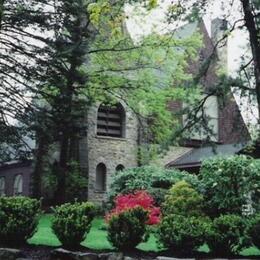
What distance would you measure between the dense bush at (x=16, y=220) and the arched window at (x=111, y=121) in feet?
49.8

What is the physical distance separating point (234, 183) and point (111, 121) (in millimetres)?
12594

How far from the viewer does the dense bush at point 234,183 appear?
14594 mm

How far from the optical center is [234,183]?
14758mm

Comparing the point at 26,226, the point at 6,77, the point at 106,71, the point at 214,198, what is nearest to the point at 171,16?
the point at 26,226

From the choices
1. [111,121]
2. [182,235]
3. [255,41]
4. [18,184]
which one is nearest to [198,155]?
[111,121]

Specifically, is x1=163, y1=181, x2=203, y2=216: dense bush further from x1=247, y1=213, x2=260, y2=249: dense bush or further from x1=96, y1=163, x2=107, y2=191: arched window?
x1=96, y1=163, x2=107, y2=191: arched window

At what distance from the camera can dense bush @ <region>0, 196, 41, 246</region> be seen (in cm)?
1071

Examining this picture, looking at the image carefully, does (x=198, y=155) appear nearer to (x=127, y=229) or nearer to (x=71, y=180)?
(x=71, y=180)

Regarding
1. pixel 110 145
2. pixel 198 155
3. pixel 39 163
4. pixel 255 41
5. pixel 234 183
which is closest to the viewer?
pixel 255 41

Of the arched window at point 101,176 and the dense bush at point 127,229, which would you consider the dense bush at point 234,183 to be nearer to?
the dense bush at point 127,229

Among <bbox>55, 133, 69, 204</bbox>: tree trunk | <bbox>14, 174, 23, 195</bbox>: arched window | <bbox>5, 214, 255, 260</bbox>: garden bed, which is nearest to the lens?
<bbox>5, 214, 255, 260</bbox>: garden bed

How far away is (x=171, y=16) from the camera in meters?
10.8

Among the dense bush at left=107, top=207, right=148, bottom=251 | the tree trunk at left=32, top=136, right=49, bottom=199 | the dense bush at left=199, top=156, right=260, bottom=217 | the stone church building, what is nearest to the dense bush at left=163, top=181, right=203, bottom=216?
the dense bush at left=199, top=156, right=260, bottom=217

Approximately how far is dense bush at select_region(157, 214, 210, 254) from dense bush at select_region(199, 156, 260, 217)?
4146 mm
